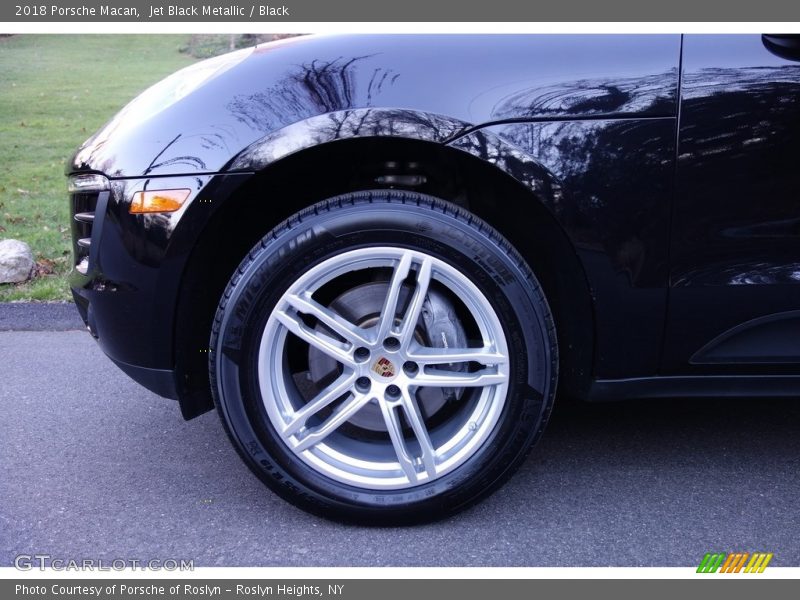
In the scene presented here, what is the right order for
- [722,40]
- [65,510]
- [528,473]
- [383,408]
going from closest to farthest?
1. [722,40]
2. [383,408]
3. [65,510]
4. [528,473]

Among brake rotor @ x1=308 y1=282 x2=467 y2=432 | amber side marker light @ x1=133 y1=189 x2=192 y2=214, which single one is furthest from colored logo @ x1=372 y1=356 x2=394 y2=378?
amber side marker light @ x1=133 y1=189 x2=192 y2=214

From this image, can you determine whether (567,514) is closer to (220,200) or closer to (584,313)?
(584,313)

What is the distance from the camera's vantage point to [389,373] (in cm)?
206

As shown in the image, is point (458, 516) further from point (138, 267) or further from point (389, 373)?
point (138, 267)

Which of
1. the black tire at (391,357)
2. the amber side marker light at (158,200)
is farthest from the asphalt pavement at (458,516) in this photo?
the amber side marker light at (158,200)

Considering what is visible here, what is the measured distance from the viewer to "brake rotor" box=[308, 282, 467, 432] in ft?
7.00

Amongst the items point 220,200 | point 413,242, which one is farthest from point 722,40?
point 220,200

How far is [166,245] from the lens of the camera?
1.97 meters

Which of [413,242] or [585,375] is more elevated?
[413,242]

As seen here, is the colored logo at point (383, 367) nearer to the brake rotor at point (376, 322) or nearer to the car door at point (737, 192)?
the brake rotor at point (376, 322)

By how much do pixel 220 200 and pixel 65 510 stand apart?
100 centimetres

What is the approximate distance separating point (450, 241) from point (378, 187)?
353 mm

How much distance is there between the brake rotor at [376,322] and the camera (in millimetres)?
2135
